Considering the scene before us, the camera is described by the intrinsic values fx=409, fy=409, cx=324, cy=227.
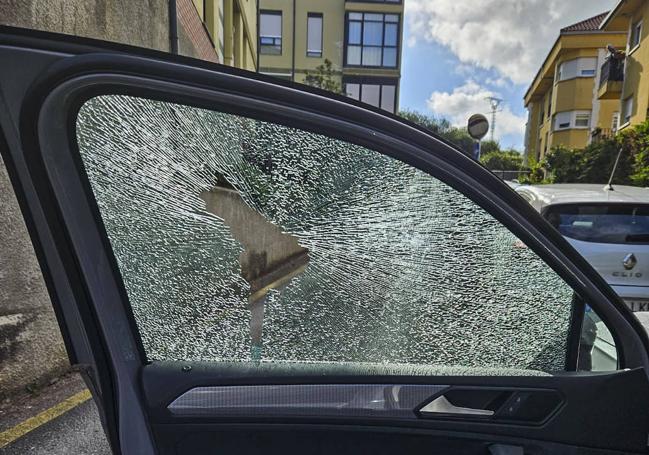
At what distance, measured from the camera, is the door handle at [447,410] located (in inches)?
45.1

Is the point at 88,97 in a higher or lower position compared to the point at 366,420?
higher

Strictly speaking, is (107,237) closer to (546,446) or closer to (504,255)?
(504,255)

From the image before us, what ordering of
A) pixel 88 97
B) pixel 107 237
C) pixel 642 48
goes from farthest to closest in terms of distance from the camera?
pixel 642 48
pixel 107 237
pixel 88 97

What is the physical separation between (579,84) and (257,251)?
27.9 meters

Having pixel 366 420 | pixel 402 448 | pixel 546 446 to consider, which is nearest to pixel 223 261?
pixel 366 420

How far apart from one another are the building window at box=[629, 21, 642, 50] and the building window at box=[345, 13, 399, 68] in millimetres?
11726

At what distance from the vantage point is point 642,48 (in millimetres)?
14562

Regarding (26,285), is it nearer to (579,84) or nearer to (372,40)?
(372,40)

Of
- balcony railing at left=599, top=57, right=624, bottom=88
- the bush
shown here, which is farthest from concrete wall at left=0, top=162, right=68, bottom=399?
balcony railing at left=599, top=57, right=624, bottom=88

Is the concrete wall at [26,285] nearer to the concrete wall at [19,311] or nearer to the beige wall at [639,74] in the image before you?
the concrete wall at [19,311]

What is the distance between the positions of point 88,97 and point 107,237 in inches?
14.3

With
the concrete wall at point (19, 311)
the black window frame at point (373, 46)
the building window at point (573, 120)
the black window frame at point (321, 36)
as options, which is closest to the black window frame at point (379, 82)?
the black window frame at point (373, 46)

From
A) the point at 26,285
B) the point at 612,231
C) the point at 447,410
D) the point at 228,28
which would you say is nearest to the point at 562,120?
the point at 228,28

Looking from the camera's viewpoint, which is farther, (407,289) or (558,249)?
(407,289)
